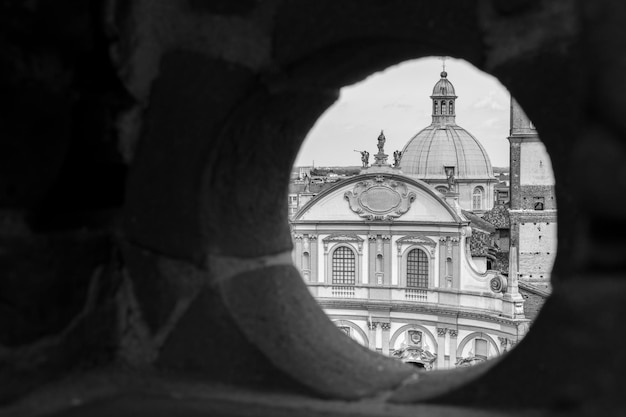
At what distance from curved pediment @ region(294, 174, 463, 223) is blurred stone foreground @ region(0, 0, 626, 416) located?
13.1 m

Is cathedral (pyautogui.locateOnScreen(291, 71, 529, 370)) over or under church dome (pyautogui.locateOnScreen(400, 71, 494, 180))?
under

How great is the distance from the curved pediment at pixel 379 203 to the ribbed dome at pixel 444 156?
9.27 m

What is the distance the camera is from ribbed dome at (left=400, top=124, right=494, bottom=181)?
2350 centimetres

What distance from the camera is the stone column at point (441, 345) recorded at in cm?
1355

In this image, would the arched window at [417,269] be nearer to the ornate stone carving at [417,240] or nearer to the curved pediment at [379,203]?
the ornate stone carving at [417,240]

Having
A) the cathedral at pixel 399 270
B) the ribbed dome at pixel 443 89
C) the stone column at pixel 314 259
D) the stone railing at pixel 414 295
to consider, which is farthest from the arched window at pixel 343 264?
the ribbed dome at pixel 443 89

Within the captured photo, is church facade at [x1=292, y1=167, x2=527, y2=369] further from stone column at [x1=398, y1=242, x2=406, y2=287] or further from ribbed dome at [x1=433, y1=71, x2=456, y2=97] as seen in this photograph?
ribbed dome at [x1=433, y1=71, x2=456, y2=97]

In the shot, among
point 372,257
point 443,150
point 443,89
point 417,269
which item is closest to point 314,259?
point 372,257

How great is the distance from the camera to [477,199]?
2425cm

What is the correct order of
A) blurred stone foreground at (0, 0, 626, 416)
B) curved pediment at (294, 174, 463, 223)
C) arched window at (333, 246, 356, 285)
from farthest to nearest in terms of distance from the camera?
arched window at (333, 246, 356, 285) < curved pediment at (294, 174, 463, 223) < blurred stone foreground at (0, 0, 626, 416)

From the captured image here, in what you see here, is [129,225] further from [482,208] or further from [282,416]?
[482,208]

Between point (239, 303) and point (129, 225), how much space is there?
151 millimetres

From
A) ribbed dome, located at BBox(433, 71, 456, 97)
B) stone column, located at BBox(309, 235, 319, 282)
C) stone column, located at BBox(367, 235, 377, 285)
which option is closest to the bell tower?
stone column, located at BBox(367, 235, 377, 285)

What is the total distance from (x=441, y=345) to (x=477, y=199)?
37.3ft
